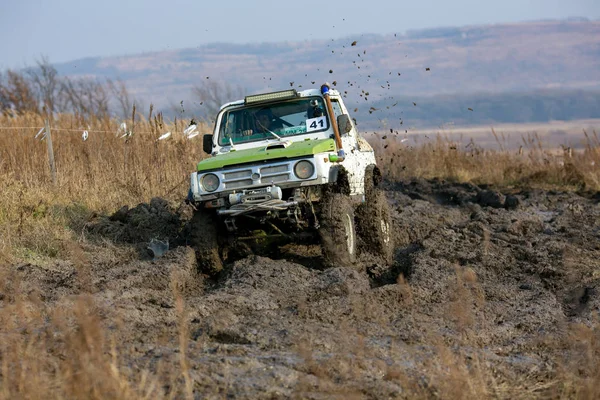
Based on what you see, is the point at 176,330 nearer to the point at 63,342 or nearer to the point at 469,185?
the point at 63,342

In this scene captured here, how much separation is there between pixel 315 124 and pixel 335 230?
1.59m

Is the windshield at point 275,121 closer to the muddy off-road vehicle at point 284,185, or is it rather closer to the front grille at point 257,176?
the muddy off-road vehicle at point 284,185

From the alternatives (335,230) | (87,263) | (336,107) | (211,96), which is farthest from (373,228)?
(211,96)

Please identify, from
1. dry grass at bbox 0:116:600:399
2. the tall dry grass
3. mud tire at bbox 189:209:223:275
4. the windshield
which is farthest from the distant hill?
mud tire at bbox 189:209:223:275

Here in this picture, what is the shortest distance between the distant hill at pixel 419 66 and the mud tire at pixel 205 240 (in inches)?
4494

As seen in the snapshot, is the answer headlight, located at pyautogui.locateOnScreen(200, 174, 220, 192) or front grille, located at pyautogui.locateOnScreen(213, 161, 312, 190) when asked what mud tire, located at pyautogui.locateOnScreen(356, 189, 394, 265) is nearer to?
front grille, located at pyautogui.locateOnScreen(213, 161, 312, 190)

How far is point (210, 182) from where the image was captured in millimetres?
9766

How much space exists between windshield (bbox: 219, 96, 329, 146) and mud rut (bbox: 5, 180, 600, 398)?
50.8 inches

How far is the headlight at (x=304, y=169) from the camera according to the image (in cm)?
951

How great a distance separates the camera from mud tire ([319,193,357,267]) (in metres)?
9.41

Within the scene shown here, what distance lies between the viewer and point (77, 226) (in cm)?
1273

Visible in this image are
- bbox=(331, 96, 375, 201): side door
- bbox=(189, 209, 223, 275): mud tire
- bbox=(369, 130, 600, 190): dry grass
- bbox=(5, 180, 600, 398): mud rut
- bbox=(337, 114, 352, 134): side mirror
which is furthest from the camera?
bbox=(369, 130, 600, 190): dry grass

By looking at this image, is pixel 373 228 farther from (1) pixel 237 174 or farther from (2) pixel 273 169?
(1) pixel 237 174

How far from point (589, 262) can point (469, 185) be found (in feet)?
33.2
